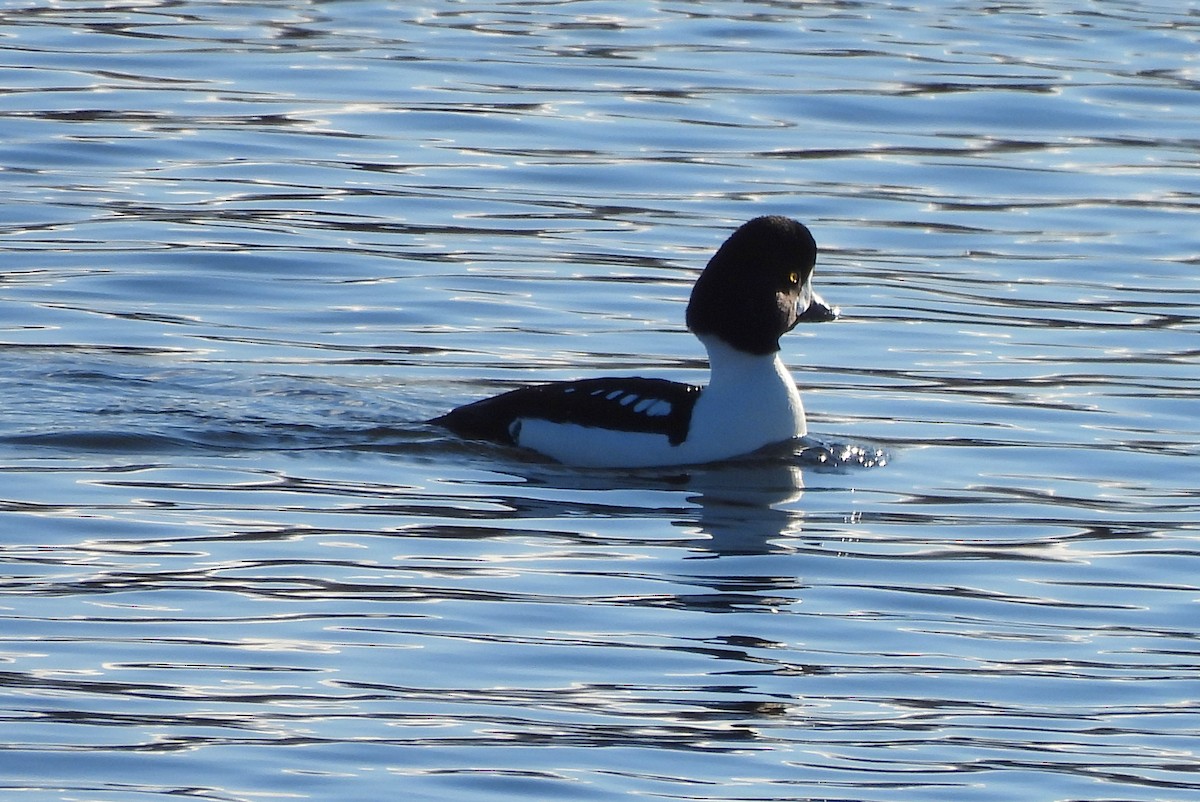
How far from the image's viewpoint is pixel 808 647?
7277 millimetres

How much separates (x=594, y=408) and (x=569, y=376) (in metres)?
1.89

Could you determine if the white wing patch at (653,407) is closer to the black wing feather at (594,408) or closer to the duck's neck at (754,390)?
the black wing feather at (594,408)

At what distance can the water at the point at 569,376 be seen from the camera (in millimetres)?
6344

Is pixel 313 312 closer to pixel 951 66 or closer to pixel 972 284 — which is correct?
pixel 972 284

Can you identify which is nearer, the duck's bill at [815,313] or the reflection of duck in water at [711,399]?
the reflection of duck in water at [711,399]

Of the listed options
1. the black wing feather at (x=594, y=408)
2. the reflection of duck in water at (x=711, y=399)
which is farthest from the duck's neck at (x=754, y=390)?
the black wing feather at (x=594, y=408)

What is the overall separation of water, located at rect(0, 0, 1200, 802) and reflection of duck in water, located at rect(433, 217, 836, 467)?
0.15 metres

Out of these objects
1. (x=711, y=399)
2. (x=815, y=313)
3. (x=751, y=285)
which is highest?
(x=751, y=285)

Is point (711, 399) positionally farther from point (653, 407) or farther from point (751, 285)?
point (751, 285)

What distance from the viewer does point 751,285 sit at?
396 inches

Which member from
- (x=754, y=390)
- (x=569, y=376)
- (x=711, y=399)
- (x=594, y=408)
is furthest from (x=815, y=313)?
(x=569, y=376)

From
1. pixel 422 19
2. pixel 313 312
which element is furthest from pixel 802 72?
pixel 313 312

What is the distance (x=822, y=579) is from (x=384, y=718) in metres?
2.29

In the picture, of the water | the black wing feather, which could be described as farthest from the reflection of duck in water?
the water
